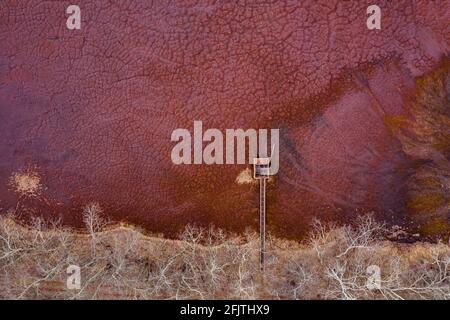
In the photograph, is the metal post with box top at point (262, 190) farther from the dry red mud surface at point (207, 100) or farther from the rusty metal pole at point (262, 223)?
the dry red mud surface at point (207, 100)

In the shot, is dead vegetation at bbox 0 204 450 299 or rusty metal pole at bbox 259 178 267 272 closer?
dead vegetation at bbox 0 204 450 299

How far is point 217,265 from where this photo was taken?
918 centimetres

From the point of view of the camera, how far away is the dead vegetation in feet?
29.8

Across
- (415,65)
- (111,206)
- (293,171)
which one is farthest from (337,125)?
(111,206)

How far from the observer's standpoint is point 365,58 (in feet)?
30.6

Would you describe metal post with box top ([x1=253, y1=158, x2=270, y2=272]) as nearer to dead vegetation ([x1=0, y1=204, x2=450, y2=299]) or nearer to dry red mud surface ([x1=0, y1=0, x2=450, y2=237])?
dead vegetation ([x1=0, y1=204, x2=450, y2=299])

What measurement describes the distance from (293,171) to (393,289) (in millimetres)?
3266

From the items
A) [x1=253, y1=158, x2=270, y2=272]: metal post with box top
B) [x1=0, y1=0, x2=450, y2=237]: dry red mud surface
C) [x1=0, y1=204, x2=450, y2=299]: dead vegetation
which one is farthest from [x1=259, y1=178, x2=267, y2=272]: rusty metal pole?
[x1=0, y1=0, x2=450, y2=237]: dry red mud surface

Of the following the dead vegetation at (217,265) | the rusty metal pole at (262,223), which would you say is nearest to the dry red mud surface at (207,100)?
the rusty metal pole at (262,223)

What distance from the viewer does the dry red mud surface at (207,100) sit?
932 centimetres

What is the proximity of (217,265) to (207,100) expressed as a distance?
3666 millimetres

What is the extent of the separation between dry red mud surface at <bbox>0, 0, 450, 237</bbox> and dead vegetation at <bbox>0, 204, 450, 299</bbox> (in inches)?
17.1

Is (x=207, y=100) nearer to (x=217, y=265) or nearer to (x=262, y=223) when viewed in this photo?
(x=262, y=223)

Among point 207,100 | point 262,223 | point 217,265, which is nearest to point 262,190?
point 262,223
